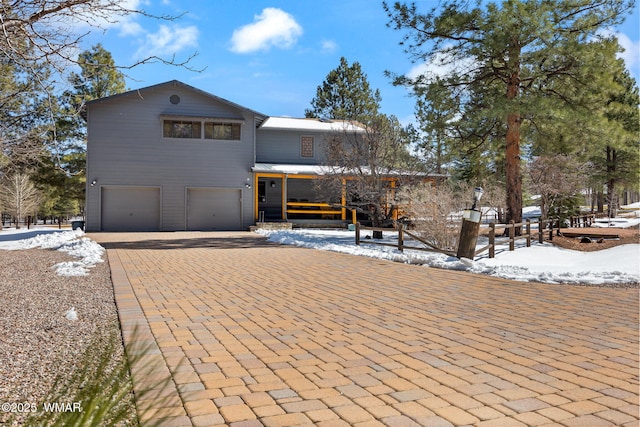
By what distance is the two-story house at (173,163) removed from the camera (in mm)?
21953

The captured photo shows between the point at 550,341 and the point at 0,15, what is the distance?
5.19m

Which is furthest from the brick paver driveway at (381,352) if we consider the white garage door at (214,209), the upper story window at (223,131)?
the upper story window at (223,131)

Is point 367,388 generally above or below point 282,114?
below

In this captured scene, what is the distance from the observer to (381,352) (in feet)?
13.2

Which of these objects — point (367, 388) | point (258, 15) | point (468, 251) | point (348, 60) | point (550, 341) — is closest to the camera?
point (367, 388)

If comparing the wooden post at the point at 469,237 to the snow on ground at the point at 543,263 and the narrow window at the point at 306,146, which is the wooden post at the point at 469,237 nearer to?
the snow on ground at the point at 543,263

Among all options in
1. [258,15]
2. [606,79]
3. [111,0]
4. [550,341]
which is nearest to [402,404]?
[550,341]

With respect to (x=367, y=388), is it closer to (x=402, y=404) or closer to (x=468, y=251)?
(x=402, y=404)

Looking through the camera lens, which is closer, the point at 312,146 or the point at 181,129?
the point at 181,129

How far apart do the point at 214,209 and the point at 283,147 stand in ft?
17.0

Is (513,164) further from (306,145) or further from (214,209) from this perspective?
(214,209)

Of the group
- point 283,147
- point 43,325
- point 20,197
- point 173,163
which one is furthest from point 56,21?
point 20,197

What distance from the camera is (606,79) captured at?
14.5 metres

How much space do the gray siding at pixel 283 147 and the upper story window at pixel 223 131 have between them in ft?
7.21
